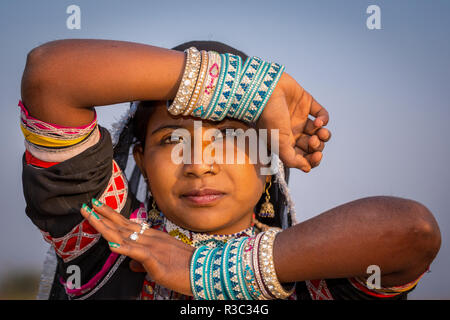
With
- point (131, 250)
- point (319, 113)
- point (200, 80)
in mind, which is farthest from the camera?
point (319, 113)

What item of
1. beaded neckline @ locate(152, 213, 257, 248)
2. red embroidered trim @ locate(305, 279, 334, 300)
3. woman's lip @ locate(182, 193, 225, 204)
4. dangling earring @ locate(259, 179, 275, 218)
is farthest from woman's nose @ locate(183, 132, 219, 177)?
red embroidered trim @ locate(305, 279, 334, 300)

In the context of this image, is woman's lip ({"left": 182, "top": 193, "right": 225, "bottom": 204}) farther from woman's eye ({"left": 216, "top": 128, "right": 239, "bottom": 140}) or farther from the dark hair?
the dark hair

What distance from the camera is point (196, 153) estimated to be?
6.60ft

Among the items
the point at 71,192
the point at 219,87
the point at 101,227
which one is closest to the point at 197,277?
the point at 101,227

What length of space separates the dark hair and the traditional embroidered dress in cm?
31

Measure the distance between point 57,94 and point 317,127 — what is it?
117 cm

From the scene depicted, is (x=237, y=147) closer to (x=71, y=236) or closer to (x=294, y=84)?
(x=294, y=84)

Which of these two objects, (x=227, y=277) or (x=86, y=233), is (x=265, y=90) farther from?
(x=86, y=233)

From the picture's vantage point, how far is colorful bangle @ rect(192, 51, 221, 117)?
1783mm

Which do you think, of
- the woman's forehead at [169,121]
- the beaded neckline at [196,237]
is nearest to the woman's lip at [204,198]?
the beaded neckline at [196,237]

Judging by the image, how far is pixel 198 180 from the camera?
1.98 m

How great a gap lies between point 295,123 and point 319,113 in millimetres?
125

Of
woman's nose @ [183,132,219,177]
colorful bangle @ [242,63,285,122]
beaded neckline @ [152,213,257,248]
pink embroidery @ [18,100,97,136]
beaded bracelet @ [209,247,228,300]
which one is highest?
colorful bangle @ [242,63,285,122]
